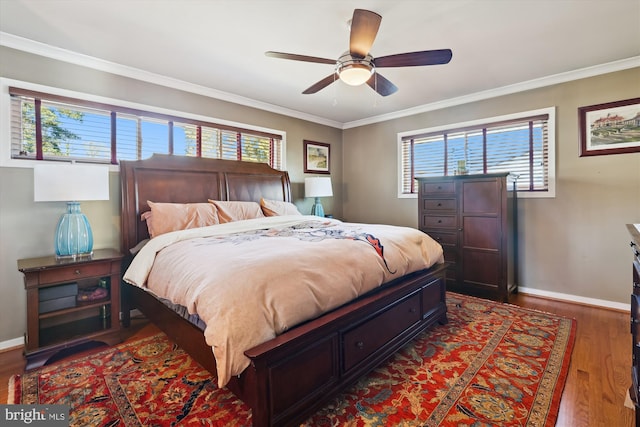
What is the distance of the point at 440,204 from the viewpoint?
383 cm

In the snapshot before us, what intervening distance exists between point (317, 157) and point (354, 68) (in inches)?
115

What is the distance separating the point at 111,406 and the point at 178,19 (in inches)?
105

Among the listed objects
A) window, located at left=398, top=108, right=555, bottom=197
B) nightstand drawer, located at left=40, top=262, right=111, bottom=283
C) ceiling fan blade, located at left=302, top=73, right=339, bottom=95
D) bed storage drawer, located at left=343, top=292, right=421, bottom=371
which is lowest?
bed storage drawer, located at left=343, top=292, right=421, bottom=371

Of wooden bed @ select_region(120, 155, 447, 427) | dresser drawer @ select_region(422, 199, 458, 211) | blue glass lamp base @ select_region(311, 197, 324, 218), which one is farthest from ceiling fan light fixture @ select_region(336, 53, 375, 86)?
blue glass lamp base @ select_region(311, 197, 324, 218)

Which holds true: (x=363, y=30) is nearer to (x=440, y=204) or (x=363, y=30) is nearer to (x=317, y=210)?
(x=440, y=204)

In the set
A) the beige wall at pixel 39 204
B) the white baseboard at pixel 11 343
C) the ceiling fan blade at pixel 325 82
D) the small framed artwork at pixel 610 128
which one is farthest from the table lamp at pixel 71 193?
the small framed artwork at pixel 610 128

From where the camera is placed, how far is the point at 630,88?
307 centimetres

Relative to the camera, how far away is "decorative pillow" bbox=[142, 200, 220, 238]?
2844mm

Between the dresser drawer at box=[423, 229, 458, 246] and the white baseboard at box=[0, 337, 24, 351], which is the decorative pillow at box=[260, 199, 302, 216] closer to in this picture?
the dresser drawer at box=[423, 229, 458, 246]

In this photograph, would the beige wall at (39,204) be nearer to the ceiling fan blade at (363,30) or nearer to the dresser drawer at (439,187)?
the ceiling fan blade at (363,30)

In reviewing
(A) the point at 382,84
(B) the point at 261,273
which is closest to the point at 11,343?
(B) the point at 261,273

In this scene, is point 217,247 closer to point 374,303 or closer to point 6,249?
point 374,303

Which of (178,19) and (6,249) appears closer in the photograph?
(178,19)

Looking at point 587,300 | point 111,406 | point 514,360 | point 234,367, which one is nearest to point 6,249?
point 111,406
